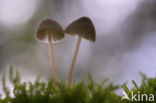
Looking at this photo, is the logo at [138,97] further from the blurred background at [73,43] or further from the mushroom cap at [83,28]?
the blurred background at [73,43]

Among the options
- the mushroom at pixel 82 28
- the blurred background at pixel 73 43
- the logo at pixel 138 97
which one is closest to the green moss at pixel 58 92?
the logo at pixel 138 97

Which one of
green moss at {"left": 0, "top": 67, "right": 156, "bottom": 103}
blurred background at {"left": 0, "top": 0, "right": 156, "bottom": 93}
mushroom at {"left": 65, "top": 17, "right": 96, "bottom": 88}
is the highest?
blurred background at {"left": 0, "top": 0, "right": 156, "bottom": 93}

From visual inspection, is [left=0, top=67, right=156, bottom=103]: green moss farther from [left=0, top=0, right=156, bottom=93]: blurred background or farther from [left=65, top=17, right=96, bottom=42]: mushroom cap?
[left=0, top=0, right=156, bottom=93]: blurred background

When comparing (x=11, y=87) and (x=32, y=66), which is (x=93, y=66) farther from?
(x=11, y=87)

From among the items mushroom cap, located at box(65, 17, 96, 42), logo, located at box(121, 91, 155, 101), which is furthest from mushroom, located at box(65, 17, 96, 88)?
logo, located at box(121, 91, 155, 101)

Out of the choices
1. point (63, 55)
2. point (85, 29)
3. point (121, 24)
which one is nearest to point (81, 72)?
point (63, 55)

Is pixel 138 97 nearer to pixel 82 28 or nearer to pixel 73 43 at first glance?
pixel 82 28

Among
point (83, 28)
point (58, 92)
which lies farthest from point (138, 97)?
point (83, 28)
